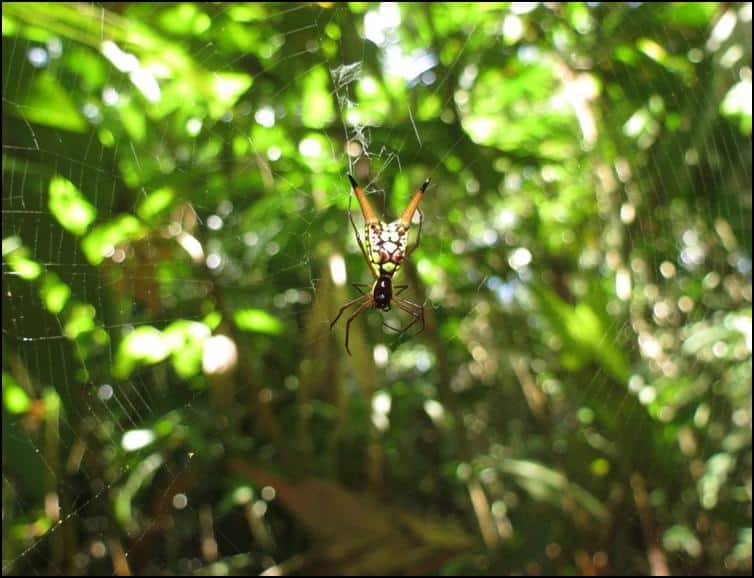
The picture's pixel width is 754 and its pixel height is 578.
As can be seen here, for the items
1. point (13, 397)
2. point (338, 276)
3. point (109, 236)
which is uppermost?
point (109, 236)

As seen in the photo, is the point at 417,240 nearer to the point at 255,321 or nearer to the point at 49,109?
the point at 255,321

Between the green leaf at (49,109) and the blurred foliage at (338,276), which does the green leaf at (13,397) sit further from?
the green leaf at (49,109)

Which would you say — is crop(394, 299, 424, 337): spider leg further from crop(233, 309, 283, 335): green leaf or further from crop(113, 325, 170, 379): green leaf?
crop(113, 325, 170, 379): green leaf

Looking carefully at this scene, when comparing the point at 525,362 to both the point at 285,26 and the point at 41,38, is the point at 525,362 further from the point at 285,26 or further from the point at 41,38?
the point at 41,38

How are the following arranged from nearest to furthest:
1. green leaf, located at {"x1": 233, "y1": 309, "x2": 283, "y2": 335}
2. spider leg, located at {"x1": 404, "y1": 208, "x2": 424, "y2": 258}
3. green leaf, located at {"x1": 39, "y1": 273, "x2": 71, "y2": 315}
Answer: green leaf, located at {"x1": 39, "y1": 273, "x2": 71, "y2": 315} → spider leg, located at {"x1": 404, "y1": 208, "x2": 424, "y2": 258} → green leaf, located at {"x1": 233, "y1": 309, "x2": 283, "y2": 335}

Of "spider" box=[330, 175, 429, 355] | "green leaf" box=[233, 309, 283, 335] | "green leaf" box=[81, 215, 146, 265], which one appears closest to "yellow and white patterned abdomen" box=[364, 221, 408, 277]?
"spider" box=[330, 175, 429, 355]

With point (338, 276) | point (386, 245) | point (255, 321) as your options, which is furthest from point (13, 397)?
point (386, 245)

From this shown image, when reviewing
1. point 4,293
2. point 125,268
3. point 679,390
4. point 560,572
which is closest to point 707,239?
point 679,390
